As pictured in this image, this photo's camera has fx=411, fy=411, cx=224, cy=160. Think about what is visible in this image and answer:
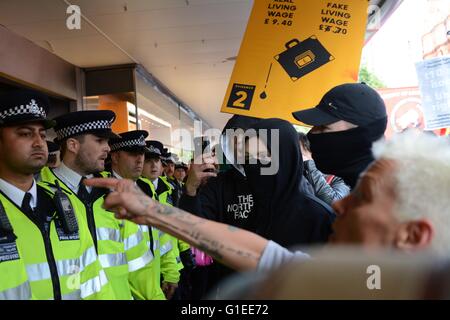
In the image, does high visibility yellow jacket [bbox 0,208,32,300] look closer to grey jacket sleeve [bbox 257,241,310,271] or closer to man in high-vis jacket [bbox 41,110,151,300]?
man in high-vis jacket [bbox 41,110,151,300]

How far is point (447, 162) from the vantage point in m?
0.77

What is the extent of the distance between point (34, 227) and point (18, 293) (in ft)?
0.85

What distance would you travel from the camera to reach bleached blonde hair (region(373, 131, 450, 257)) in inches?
28.6

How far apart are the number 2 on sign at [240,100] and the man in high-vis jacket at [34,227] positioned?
1.02 meters

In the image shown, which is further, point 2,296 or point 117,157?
point 117,157

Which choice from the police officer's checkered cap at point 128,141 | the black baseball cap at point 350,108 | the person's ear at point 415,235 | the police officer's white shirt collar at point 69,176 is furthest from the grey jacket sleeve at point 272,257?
the police officer's checkered cap at point 128,141

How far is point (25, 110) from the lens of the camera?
1805 millimetres

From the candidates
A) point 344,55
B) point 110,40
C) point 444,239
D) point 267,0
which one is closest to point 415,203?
point 444,239

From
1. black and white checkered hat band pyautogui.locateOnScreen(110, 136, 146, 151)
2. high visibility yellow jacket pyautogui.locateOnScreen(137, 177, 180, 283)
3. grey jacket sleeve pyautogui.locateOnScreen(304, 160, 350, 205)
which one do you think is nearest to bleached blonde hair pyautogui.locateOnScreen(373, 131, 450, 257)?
grey jacket sleeve pyautogui.locateOnScreen(304, 160, 350, 205)

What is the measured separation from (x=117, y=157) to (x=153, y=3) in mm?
1935

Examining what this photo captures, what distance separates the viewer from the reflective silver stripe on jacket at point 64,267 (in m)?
1.47

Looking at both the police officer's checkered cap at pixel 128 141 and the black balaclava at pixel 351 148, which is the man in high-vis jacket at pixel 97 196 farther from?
the black balaclava at pixel 351 148

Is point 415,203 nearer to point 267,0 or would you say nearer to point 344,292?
point 344,292

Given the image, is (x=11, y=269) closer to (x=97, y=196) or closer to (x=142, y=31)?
(x=97, y=196)
